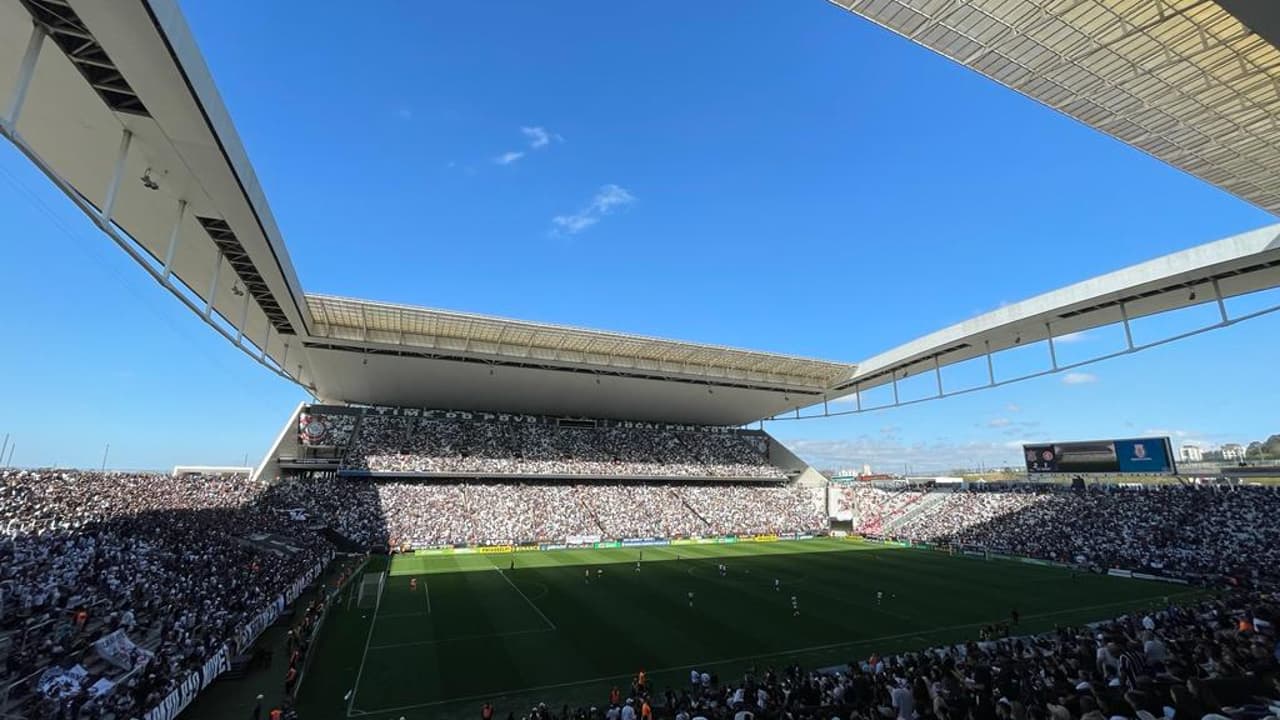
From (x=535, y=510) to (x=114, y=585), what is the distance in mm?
30605

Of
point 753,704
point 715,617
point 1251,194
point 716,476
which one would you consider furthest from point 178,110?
point 716,476

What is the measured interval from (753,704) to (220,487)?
37512 mm

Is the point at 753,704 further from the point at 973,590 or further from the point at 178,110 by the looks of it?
the point at 973,590

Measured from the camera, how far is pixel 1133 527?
35062mm

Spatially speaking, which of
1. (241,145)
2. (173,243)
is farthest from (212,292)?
(241,145)

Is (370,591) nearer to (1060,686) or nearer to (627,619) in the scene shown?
(627,619)

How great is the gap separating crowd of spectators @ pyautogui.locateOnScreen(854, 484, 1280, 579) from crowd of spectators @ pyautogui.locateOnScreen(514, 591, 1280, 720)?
21.2 metres

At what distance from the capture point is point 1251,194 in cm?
1603

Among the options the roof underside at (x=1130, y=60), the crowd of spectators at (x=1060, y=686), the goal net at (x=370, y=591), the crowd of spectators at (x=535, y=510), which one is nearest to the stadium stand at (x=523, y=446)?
the crowd of spectators at (x=535, y=510)

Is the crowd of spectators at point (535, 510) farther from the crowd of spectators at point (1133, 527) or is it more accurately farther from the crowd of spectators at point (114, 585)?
the crowd of spectators at point (1133, 527)

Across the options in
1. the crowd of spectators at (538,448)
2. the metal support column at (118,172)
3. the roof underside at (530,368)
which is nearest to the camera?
the metal support column at (118,172)

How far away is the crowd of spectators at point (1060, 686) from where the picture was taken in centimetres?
660

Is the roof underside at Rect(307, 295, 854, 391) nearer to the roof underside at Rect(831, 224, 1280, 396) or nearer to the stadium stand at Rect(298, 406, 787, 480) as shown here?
the roof underside at Rect(831, 224, 1280, 396)

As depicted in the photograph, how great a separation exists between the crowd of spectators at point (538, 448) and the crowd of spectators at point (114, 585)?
18.5m
